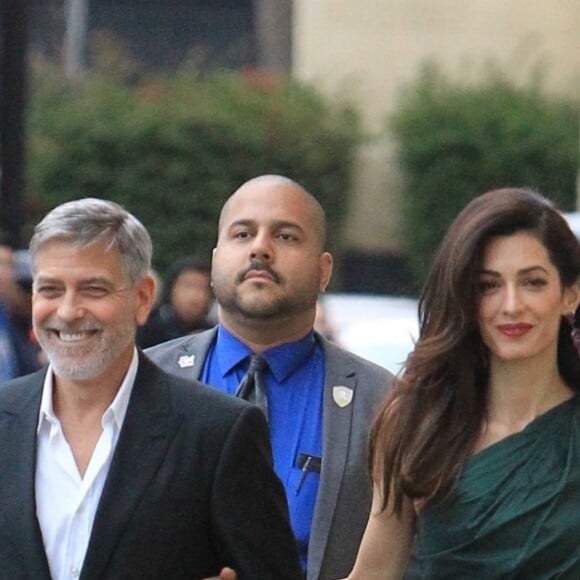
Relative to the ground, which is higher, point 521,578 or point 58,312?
point 58,312

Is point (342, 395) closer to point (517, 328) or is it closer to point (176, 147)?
point (517, 328)

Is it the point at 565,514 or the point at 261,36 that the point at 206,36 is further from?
the point at 565,514

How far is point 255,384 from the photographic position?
17.2ft

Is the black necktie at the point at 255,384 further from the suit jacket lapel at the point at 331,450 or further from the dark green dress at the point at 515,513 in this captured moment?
the dark green dress at the point at 515,513

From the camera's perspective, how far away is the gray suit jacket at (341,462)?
4984mm

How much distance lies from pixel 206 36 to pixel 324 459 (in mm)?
23150

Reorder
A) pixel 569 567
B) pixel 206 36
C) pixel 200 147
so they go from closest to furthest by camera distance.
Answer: pixel 569 567 → pixel 200 147 → pixel 206 36

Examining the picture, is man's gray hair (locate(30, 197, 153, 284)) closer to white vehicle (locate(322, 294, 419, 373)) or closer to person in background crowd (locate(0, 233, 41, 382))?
white vehicle (locate(322, 294, 419, 373))

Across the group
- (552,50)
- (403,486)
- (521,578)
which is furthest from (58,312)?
(552,50)

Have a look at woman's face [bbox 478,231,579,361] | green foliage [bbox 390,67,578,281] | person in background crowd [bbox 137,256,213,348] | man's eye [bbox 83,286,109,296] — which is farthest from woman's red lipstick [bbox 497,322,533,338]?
green foliage [bbox 390,67,578,281]

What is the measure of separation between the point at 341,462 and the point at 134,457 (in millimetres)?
1105

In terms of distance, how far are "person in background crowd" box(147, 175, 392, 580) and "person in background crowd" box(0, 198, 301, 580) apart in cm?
80

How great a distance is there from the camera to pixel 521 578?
4051 millimetres

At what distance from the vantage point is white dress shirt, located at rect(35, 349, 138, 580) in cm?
398
